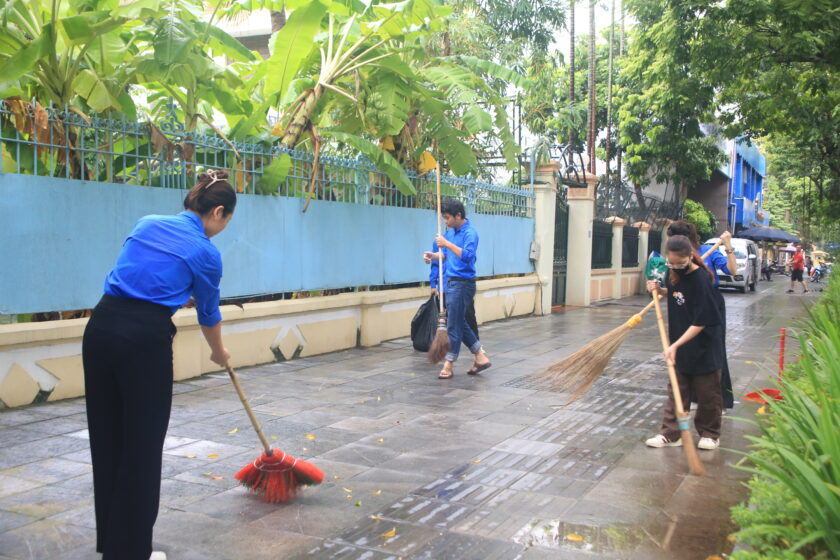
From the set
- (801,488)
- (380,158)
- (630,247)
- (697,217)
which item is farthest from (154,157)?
(697,217)

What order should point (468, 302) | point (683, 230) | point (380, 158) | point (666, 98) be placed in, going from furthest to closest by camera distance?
point (666, 98), point (380, 158), point (468, 302), point (683, 230)

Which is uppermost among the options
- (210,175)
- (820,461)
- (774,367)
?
(210,175)

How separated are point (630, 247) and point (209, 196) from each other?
21.1m

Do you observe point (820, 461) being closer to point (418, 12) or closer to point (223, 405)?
point (223, 405)

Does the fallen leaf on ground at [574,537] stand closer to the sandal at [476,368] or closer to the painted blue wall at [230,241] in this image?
the sandal at [476,368]

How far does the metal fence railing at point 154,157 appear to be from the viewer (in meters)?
6.44

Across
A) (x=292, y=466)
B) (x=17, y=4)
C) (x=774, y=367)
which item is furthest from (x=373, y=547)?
(x=774, y=367)

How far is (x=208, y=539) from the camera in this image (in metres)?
3.86

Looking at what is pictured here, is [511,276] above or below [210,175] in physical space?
below

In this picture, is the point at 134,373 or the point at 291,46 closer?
the point at 134,373

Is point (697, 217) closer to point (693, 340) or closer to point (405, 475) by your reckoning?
point (693, 340)

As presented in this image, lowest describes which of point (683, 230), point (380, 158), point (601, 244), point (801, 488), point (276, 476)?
point (276, 476)

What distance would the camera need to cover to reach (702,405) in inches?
224

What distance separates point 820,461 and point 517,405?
173 inches
